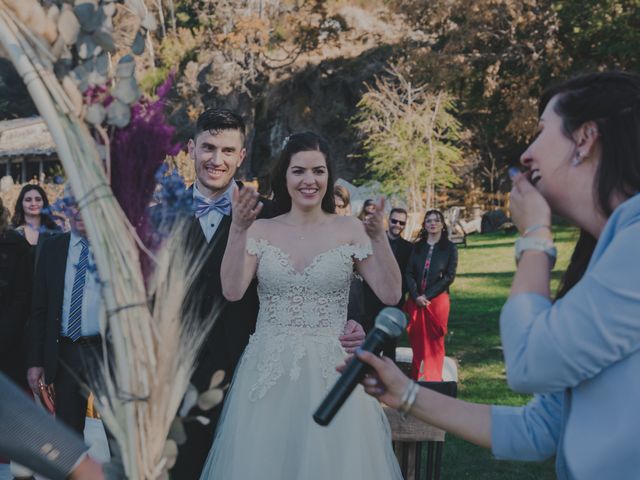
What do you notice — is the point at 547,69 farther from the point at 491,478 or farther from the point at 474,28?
the point at 491,478

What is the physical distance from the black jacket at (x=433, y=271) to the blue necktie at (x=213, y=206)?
5.46 metres

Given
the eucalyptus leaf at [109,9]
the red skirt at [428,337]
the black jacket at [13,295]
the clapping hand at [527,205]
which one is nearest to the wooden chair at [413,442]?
the clapping hand at [527,205]

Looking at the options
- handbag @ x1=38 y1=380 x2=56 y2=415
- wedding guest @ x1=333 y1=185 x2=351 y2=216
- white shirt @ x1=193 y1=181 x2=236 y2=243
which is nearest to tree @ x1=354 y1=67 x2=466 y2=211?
wedding guest @ x1=333 y1=185 x2=351 y2=216

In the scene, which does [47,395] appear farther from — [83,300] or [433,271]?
[433,271]

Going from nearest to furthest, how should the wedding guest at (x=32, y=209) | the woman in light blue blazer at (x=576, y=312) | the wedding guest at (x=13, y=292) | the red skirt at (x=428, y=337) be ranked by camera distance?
the woman in light blue blazer at (x=576, y=312) → the wedding guest at (x=13, y=292) → the wedding guest at (x=32, y=209) → the red skirt at (x=428, y=337)

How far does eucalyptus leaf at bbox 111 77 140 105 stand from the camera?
154 centimetres

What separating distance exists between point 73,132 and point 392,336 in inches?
35.8

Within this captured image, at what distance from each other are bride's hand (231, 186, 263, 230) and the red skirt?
19.4 ft

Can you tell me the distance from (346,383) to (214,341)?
219 centimetres

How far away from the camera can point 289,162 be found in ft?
13.0

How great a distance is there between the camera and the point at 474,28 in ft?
71.2

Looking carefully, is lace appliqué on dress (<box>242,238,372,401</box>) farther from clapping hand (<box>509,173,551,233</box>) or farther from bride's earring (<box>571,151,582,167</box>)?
bride's earring (<box>571,151,582,167</box>)

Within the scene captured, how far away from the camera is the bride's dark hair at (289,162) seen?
3947mm

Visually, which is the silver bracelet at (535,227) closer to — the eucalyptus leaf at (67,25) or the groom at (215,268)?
the eucalyptus leaf at (67,25)
